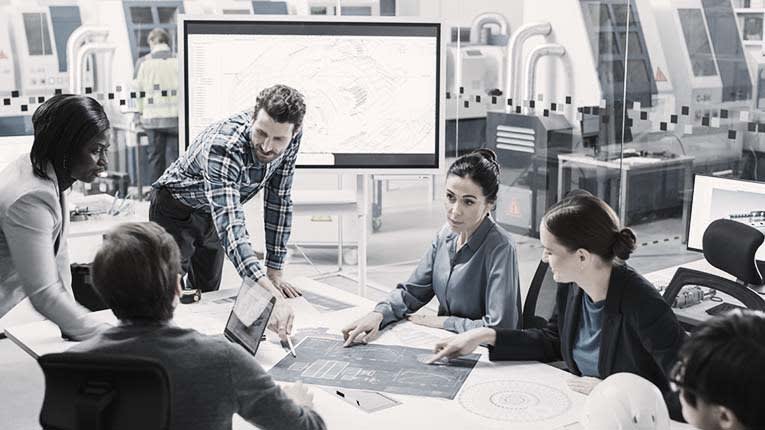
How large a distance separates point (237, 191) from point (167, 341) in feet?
5.00

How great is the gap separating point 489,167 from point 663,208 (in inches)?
109

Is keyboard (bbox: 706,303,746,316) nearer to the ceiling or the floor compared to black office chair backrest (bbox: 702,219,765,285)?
nearer to the floor

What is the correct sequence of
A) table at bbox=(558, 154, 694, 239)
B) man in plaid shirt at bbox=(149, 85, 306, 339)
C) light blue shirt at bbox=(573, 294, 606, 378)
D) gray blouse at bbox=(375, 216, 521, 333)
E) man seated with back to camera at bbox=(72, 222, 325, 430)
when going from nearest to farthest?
man seated with back to camera at bbox=(72, 222, 325, 430) → light blue shirt at bbox=(573, 294, 606, 378) → gray blouse at bbox=(375, 216, 521, 333) → man in plaid shirt at bbox=(149, 85, 306, 339) → table at bbox=(558, 154, 694, 239)

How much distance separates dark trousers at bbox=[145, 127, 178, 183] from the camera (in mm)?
7066

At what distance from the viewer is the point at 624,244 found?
97.1 inches

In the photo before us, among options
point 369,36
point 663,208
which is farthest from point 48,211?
point 663,208

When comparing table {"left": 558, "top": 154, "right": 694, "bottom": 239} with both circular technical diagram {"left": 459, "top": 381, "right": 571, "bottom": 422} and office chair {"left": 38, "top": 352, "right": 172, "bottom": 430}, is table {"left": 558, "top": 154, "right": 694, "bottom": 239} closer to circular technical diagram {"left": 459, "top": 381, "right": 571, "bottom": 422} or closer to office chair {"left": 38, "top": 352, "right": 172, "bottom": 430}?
circular technical diagram {"left": 459, "top": 381, "right": 571, "bottom": 422}

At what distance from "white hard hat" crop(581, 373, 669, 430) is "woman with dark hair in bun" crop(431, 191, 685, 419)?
43cm

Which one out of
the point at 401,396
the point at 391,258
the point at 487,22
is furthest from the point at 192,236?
the point at 487,22

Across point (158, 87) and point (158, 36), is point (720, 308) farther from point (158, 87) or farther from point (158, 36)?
point (158, 36)

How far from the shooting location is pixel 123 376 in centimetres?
168

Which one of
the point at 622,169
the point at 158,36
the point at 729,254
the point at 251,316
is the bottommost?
the point at 251,316

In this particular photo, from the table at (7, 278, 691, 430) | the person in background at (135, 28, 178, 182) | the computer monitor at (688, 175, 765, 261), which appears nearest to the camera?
the table at (7, 278, 691, 430)

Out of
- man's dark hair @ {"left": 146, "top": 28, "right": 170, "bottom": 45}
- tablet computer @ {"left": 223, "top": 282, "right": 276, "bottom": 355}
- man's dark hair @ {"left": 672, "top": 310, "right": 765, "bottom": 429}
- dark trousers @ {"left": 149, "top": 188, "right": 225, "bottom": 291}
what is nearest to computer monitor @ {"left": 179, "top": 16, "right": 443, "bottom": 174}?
dark trousers @ {"left": 149, "top": 188, "right": 225, "bottom": 291}
